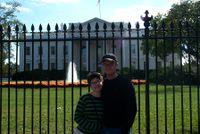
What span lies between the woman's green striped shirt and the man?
9 cm

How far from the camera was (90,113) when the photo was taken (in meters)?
5.54

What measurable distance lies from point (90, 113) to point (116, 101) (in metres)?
0.39

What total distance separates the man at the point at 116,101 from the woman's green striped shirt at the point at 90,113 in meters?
0.09

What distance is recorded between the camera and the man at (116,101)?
5414 millimetres

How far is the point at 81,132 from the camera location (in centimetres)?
567

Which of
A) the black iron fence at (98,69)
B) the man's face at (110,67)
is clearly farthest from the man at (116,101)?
the black iron fence at (98,69)

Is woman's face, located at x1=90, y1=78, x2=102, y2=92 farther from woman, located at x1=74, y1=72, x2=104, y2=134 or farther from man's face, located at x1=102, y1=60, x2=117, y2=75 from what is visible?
man's face, located at x1=102, y1=60, x2=117, y2=75

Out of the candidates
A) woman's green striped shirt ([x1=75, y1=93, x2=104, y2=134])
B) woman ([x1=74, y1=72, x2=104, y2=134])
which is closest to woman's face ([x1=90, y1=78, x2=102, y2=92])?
woman ([x1=74, y1=72, x2=104, y2=134])

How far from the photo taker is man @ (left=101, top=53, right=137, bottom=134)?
17.8ft

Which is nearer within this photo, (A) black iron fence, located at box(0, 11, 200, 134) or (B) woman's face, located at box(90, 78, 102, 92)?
(B) woman's face, located at box(90, 78, 102, 92)

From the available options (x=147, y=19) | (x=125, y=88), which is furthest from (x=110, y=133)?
(x=147, y=19)

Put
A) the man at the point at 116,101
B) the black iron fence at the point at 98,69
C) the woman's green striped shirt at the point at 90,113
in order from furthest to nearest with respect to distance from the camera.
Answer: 1. the black iron fence at the point at 98,69
2. the woman's green striped shirt at the point at 90,113
3. the man at the point at 116,101

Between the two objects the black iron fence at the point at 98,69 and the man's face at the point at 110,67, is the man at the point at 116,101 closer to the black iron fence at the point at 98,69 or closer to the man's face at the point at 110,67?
the man's face at the point at 110,67

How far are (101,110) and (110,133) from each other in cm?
32
